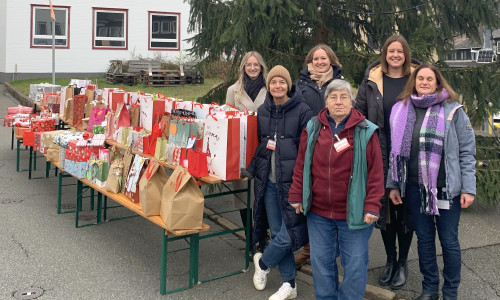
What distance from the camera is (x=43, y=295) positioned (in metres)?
4.07

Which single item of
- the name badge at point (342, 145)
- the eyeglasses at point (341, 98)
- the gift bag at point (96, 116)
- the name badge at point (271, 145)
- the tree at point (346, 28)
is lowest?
the name badge at point (271, 145)

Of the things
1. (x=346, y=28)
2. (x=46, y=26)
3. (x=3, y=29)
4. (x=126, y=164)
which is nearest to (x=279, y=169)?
(x=126, y=164)

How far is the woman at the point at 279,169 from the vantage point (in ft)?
12.7

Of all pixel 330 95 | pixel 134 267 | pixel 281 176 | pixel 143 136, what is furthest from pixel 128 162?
pixel 330 95

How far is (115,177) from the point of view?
495 centimetres

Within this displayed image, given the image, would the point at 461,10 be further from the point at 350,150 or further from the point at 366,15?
the point at 350,150

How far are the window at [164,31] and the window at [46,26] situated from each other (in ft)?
13.4

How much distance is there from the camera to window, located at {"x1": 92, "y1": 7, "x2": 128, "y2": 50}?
2495 centimetres

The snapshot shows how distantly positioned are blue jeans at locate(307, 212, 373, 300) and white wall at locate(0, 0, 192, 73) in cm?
2012

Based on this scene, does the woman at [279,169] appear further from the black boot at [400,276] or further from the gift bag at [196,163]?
the black boot at [400,276]

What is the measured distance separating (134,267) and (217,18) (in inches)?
143

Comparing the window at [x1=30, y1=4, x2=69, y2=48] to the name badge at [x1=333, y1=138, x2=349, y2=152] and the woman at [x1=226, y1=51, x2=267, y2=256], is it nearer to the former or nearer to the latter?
the woman at [x1=226, y1=51, x2=267, y2=256]

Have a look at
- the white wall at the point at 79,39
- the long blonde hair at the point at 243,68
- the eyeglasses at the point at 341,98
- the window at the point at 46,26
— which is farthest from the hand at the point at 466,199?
the window at the point at 46,26

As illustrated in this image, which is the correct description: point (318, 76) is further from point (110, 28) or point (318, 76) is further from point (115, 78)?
point (110, 28)
